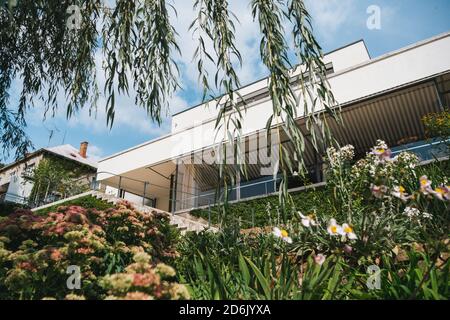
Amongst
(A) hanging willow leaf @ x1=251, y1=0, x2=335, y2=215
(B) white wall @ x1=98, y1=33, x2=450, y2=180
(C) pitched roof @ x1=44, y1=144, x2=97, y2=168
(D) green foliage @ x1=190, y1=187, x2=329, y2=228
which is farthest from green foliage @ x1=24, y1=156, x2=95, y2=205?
(A) hanging willow leaf @ x1=251, y1=0, x2=335, y2=215

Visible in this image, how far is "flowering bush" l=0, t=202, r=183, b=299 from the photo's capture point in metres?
2.34

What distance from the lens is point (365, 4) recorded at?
10.9ft

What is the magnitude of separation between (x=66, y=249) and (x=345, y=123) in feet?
33.5

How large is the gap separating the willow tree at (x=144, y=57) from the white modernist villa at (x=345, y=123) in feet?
9.65

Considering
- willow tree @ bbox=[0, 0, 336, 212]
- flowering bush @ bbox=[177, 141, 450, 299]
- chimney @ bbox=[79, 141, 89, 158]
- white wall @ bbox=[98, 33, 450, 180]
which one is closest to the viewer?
flowering bush @ bbox=[177, 141, 450, 299]

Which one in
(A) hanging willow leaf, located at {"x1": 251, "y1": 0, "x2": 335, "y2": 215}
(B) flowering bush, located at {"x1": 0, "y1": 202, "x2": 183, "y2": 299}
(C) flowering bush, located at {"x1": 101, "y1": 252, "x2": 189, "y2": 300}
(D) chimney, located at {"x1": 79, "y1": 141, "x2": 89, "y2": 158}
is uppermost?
(D) chimney, located at {"x1": 79, "y1": 141, "x2": 89, "y2": 158}

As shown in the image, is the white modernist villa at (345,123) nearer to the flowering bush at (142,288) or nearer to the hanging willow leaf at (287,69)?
the hanging willow leaf at (287,69)

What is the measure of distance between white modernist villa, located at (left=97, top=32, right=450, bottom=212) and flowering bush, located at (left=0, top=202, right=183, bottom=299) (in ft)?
6.15

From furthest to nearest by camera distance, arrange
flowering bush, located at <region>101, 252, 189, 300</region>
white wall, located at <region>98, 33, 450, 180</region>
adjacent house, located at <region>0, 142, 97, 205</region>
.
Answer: adjacent house, located at <region>0, 142, 97, 205</region> < white wall, located at <region>98, 33, 450, 180</region> < flowering bush, located at <region>101, 252, 189, 300</region>

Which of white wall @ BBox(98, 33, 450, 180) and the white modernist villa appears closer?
white wall @ BBox(98, 33, 450, 180)

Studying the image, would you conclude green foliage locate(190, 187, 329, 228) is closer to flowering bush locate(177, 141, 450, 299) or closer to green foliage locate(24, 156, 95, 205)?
flowering bush locate(177, 141, 450, 299)

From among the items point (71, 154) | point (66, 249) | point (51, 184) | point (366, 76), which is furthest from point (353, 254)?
point (71, 154)
